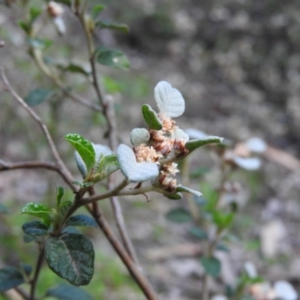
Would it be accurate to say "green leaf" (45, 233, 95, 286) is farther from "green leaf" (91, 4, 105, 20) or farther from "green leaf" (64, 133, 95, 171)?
"green leaf" (91, 4, 105, 20)

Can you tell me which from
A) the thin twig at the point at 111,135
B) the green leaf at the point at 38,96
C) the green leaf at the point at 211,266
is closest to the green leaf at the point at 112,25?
the thin twig at the point at 111,135

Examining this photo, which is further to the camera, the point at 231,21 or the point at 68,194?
the point at 231,21

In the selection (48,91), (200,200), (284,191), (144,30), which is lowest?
(284,191)

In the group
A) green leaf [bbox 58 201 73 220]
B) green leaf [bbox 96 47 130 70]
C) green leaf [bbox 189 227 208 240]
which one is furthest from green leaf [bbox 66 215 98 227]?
green leaf [bbox 189 227 208 240]

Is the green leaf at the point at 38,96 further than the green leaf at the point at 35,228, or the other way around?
the green leaf at the point at 38,96

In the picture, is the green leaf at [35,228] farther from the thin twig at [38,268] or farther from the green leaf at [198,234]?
the green leaf at [198,234]

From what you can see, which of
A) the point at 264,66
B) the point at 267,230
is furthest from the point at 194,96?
the point at 267,230

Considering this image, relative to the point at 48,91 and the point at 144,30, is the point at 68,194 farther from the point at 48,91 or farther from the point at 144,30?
the point at 144,30
